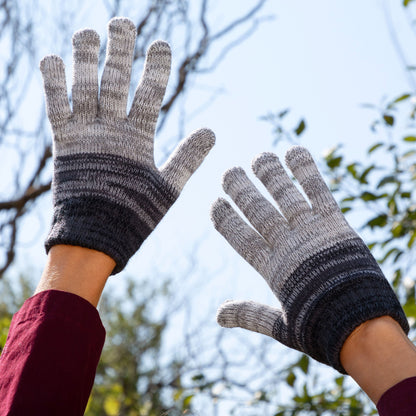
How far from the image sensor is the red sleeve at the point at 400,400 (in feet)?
2.76

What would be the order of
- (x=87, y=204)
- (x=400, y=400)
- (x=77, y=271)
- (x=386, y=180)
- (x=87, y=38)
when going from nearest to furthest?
(x=400, y=400), (x=77, y=271), (x=87, y=204), (x=87, y=38), (x=386, y=180)

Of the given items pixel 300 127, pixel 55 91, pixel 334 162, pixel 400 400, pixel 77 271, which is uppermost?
pixel 300 127

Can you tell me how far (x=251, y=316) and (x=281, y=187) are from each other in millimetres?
255

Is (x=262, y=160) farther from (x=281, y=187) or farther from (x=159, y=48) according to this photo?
(x=159, y=48)

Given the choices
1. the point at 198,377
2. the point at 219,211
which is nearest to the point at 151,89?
the point at 219,211

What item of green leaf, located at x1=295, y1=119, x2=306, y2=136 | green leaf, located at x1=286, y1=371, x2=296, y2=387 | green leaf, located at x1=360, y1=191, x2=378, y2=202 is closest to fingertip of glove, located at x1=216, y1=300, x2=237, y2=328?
green leaf, located at x1=286, y1=371, x2=296, y2=387

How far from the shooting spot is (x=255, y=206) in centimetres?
121

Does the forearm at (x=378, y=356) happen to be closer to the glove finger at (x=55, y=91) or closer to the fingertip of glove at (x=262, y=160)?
the fingertip of glove at (x=262, y=160)

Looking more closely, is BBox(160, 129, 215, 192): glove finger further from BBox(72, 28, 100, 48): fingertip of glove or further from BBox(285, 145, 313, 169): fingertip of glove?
BBox(72, 28, 100, 48): fingertip of glove

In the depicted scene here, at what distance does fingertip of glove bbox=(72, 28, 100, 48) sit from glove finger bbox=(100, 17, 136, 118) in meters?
0.03

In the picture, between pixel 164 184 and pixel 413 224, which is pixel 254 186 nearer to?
pixel 164 184

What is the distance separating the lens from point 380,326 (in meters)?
0.97

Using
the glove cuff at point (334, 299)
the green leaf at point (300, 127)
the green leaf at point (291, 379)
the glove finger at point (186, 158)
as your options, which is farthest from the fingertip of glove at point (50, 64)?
the green leaf at point (291, 379)

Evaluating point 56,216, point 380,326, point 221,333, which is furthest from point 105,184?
point 221,333
